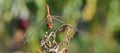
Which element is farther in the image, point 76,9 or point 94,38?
point 94,38

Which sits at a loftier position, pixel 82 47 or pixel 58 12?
pixel 58 12

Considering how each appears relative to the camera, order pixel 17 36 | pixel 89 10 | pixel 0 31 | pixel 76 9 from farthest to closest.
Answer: pixel 17 36 < pixel 0 31 < pixel 89 10 < pixel 76 9

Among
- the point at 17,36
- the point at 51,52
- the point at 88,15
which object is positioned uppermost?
the point at 51,52

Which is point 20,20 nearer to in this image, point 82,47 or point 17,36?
point 17,36

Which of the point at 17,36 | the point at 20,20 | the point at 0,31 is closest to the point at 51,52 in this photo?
the point at 0,31

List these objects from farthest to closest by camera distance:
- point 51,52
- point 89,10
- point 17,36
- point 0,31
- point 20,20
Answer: point 17,36, point 20,20, point 0,31, point 89,10, point 51,52

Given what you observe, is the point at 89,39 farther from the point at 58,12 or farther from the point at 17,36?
the point at 17,36

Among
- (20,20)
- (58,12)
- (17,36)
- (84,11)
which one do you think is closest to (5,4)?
(58,12)

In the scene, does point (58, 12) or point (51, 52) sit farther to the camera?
point (58, 12)

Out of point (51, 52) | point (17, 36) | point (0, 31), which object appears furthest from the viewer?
point (17, 36)
